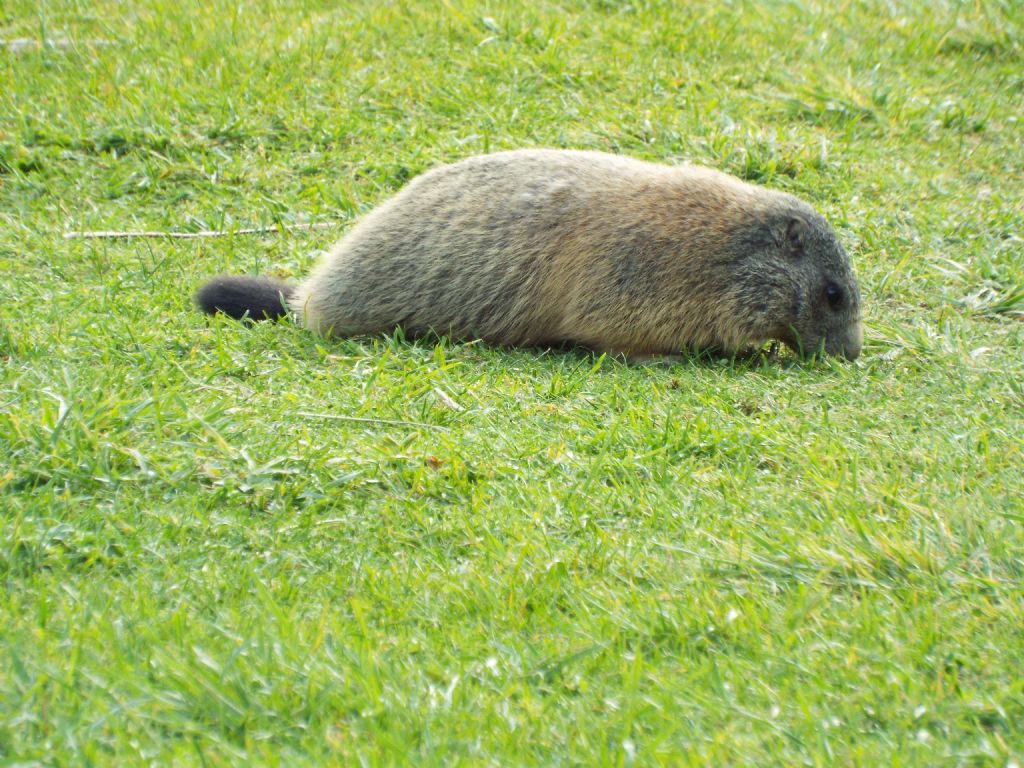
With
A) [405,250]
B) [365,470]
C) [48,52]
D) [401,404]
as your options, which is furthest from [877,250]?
[48,52]

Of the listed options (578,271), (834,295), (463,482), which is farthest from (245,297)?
(834,295)

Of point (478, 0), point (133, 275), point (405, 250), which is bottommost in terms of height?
point (133, 275)

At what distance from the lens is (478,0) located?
30.8 ft

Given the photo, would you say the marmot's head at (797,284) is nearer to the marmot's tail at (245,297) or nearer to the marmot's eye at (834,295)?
the marmot's eye at (834,295)

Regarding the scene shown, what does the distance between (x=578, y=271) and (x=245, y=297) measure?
5.79 feet

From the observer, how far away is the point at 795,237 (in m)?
5.91

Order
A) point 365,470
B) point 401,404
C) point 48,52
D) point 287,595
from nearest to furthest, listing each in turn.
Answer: point 287,595 < point 365,470 < point 401,404 < point 48,52

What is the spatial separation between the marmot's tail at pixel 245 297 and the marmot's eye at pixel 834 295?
290 cm

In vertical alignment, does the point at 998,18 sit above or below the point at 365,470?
above

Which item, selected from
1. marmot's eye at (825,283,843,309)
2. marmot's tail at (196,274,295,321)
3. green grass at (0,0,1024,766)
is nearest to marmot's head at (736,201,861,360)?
marmot's eye at (825,283,843,309)

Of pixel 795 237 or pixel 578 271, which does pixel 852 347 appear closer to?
pixel 795 237

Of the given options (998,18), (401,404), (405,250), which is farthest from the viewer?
(998,18)

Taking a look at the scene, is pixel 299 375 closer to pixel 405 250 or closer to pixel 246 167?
pixel 405 250

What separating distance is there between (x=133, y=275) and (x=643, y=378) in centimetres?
298
